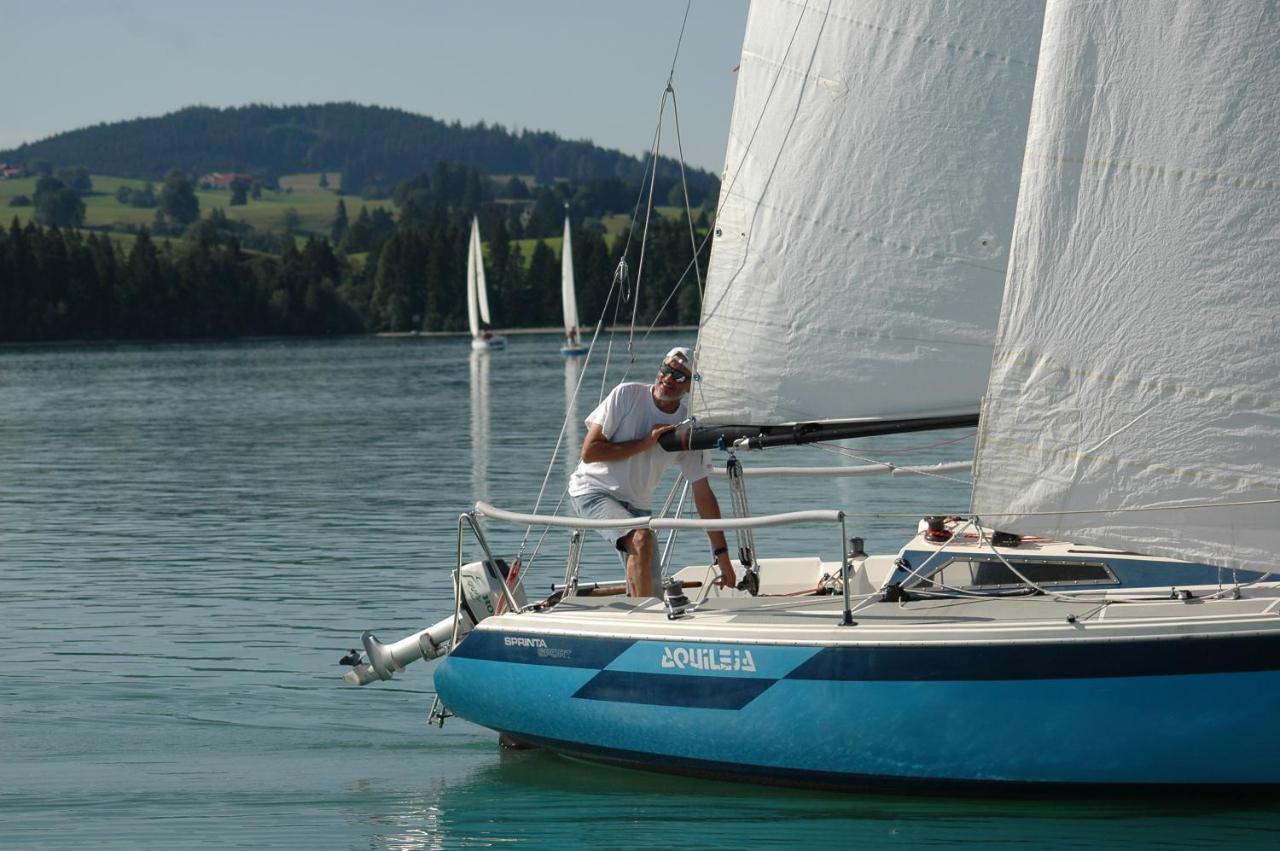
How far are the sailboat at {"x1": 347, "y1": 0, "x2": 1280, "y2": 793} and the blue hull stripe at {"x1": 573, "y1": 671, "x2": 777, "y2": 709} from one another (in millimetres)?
16

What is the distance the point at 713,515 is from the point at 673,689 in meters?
1.39

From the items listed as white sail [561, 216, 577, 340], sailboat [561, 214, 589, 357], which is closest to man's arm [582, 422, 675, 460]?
sailboat [561, 214, 589, 357]

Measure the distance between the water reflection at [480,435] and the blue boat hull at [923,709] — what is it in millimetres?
15507

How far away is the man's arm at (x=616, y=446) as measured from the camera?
32.1 feet

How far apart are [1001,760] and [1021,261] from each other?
2.38 meters

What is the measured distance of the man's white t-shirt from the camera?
9.82 m

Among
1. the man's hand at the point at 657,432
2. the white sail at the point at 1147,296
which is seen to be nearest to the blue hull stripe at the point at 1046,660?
the white sail at the point at 1147,296

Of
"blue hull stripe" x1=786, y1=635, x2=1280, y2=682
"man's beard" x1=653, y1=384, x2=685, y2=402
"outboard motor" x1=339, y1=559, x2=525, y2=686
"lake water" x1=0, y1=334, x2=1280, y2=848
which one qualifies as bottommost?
"lake water" x1=0, y1=334, x2=1280, y2=848

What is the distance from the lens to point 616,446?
9.84 m

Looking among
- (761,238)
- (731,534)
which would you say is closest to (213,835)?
(761,238)

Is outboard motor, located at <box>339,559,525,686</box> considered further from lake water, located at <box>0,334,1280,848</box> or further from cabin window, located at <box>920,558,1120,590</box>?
cabin window, located at <box>920,558,1120,590</box>

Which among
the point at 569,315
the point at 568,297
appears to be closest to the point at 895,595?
the point at 569,315

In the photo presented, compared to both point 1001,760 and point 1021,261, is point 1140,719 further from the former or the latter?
point 1021,261

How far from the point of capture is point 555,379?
228 ft
